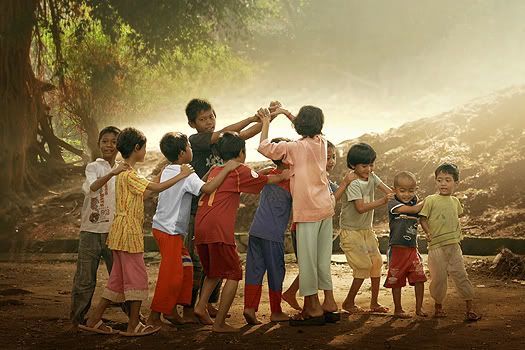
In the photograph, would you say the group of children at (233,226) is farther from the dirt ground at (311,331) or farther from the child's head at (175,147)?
the dirt ground at (311,331)

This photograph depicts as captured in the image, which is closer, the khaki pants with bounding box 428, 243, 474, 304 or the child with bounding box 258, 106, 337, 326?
the child with bounding box 258, 106, 337, 326

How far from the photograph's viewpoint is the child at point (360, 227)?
22.0 feet

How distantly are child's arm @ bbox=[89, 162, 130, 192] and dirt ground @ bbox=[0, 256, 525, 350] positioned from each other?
41.2 inches

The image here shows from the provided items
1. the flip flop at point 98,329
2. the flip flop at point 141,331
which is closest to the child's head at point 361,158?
the flip flop at point 141,331

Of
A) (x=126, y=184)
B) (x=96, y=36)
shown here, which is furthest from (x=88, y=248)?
(x=96, y=36)

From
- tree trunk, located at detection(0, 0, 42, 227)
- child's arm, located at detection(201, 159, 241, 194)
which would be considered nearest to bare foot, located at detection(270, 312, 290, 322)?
child's arm, located at detection(201, 159, 241, 194)

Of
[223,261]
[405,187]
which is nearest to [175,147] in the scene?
[223,261]

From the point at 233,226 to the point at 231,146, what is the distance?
23.3 inches

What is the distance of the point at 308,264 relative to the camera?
6.27m

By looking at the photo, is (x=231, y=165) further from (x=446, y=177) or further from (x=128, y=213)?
(x=446, y=177)

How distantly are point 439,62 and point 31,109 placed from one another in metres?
25.6

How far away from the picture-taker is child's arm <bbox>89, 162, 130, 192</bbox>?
5945 millimetres

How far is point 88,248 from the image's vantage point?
6.27 metres

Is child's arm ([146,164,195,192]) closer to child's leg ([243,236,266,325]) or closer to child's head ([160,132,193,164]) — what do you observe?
child's head ([160,132,193,164])
